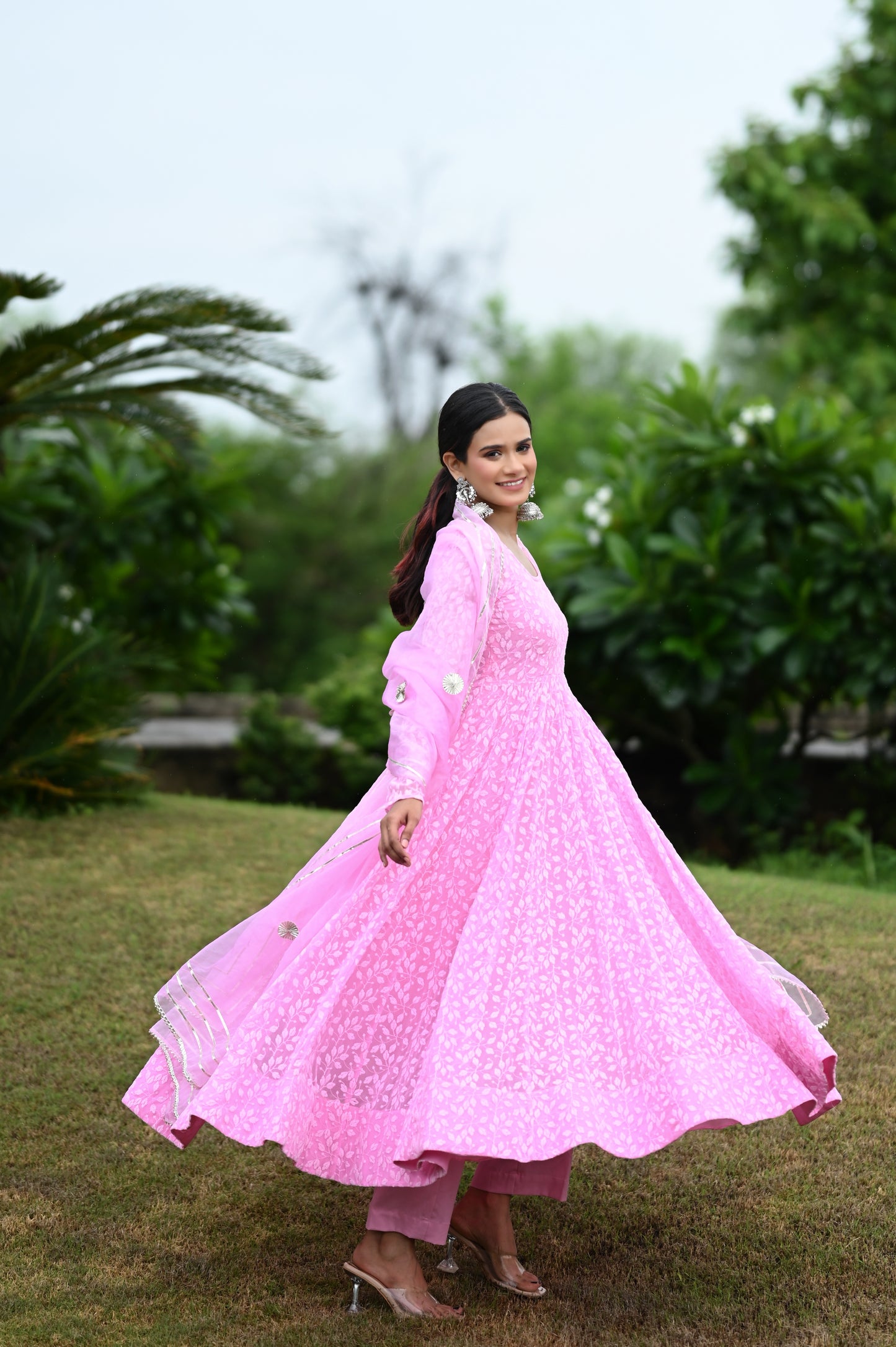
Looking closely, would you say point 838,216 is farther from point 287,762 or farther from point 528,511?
point 528,511

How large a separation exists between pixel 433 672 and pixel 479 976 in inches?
20.7

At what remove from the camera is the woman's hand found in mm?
2271

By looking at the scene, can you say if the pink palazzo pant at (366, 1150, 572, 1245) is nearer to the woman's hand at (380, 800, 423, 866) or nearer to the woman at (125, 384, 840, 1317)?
the woman at (125, 384, 840, 1317)

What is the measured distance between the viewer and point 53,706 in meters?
5.87

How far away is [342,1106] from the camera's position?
2307 millimetres

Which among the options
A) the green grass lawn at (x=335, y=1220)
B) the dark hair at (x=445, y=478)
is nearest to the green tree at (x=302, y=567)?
the green grass lawn at (x=335, y=1220)

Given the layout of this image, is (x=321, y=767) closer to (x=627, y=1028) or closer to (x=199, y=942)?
(x=199, y=942)

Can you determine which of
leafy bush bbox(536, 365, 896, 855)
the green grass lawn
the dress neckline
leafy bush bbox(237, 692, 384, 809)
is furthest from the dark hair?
leafy bush bbox(237, 692, 384, 809)

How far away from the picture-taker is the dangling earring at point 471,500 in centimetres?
259

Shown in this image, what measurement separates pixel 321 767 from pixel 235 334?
295cm

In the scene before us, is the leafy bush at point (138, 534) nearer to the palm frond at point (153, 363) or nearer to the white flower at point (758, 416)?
the palm frond at point (153, 363)

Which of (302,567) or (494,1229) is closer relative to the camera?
(494,1229)

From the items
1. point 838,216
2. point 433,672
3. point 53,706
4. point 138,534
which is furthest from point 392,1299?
point 838,216

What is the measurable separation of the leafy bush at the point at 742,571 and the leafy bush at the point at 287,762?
187 centimetres
